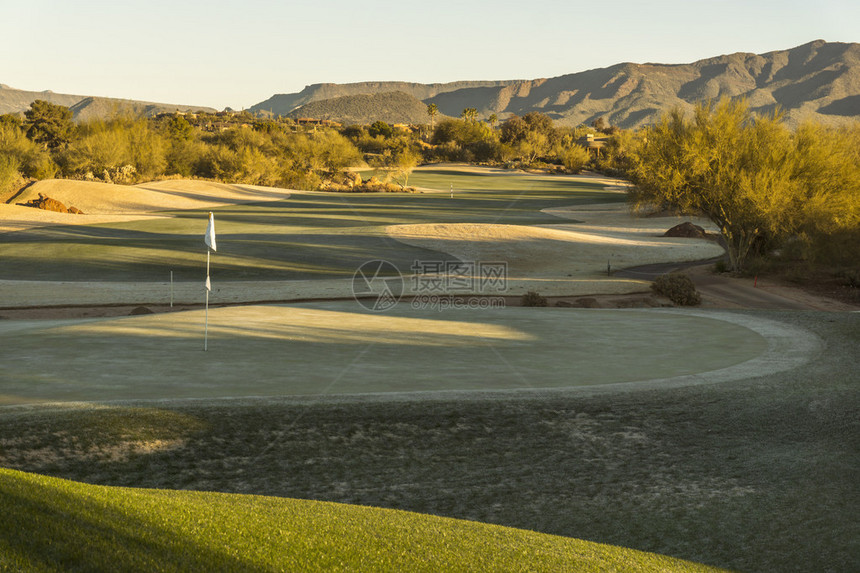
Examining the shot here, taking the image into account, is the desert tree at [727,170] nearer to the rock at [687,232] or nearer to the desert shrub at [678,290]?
the desert shrub at [678,290]

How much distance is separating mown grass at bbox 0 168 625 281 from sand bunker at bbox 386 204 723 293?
215 centimetres

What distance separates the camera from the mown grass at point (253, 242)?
32.9 metres

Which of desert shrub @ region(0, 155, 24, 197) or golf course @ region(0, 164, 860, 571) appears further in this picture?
desert shrub @ region(0, 155, 24, 197)

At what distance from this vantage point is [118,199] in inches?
2394

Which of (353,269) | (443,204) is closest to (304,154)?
(443,204)

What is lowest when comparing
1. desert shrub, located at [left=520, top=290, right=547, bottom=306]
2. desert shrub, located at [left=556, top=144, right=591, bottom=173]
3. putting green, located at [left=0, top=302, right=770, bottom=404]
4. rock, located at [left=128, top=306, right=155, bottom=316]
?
rock, located at [left=128, top=306, right=155, bottom=316]

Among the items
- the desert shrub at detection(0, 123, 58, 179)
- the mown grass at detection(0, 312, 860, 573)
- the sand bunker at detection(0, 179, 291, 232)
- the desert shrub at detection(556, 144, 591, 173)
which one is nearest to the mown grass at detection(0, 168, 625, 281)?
the sand bunker at detection(0, 179, 291, 232)

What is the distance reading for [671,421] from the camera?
33.6ft

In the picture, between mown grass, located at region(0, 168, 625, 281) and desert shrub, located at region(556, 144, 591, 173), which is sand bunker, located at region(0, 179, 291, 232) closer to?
mown grass, located at region(0, 168, 625, 281)

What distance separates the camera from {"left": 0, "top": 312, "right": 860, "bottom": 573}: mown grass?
7250mm

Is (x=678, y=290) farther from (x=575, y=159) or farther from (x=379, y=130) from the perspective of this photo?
(x=379, y=130)

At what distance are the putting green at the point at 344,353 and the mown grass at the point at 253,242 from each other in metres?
14.8

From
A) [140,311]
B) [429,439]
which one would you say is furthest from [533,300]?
[429,439]

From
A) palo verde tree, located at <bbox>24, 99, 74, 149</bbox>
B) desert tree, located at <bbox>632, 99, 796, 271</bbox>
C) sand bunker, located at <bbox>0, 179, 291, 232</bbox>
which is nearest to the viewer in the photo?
desert tree, located at <bbox>632, 99, 796, 271</bbox>
